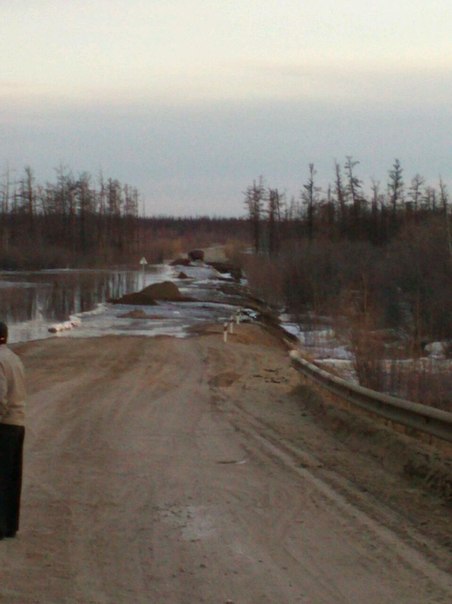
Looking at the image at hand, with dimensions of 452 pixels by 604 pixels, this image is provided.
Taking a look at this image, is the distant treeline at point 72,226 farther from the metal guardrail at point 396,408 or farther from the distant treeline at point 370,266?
the metal guardrail at point 396,408

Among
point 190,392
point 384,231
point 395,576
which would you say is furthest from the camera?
point 384,231

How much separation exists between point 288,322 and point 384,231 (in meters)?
36.6

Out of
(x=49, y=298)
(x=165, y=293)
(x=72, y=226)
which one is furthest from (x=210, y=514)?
(x=72, y=226)

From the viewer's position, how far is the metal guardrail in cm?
1028

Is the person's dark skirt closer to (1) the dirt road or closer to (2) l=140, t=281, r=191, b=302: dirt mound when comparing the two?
(1) the dirt road

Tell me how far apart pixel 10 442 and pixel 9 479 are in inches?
11.6

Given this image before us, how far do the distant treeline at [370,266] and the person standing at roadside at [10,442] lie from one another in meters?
14.3

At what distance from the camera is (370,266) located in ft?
164

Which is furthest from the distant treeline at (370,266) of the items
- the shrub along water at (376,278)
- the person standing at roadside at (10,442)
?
the person standing at roadside at (10,442)

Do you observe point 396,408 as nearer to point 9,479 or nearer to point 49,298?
point 9,479

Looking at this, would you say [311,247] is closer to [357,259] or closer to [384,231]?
[357,259]

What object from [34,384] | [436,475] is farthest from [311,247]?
[436,475]

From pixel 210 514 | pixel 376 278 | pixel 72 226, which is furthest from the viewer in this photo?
pixel 72 226

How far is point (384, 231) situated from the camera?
8356cm
